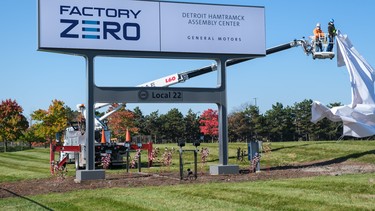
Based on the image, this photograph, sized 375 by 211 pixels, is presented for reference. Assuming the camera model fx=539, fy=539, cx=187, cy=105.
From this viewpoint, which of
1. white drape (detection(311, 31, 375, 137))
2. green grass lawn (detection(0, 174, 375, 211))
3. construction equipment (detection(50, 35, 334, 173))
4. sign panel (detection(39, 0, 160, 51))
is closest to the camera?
green grass lawn (detection(0, 174, 375, 211))

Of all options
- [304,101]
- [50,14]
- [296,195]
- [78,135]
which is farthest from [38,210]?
[304,101]

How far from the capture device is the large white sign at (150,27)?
19.1 m

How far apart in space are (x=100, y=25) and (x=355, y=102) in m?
11.6

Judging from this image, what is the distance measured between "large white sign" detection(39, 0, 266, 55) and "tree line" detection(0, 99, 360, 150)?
2013 inches

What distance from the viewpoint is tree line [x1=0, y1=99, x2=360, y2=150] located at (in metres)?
72.8

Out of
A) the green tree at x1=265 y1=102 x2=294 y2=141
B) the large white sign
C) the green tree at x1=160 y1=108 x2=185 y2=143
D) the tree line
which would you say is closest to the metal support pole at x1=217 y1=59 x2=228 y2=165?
the large white sign

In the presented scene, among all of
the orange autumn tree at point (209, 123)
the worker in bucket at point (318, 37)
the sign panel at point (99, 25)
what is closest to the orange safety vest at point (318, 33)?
the worker in bucket at point (318, 37)

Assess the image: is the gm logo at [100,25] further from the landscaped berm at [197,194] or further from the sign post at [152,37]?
the landscaped berm at [197,194]

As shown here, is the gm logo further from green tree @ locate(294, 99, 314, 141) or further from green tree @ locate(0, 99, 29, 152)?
green tree @ locate(294, 99, 314, 141)

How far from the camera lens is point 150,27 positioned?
20375mm

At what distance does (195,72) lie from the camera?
92.7ft

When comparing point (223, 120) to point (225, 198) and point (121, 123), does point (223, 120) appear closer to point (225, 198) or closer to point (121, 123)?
point (225, 198)

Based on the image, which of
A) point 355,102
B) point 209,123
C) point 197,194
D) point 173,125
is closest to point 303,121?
point 209,123

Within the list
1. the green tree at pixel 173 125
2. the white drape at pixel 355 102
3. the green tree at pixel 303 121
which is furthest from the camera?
the green tree at pixel 173 125
